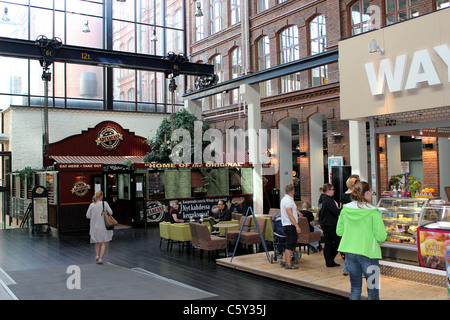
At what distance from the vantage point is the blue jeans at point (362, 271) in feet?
17.5

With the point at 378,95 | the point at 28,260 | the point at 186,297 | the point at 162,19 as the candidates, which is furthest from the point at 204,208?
the point at 162,19

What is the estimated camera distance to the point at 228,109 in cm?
2661

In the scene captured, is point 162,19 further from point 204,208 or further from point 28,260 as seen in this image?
point 28,260

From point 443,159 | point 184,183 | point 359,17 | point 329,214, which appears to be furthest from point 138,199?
point 359,17

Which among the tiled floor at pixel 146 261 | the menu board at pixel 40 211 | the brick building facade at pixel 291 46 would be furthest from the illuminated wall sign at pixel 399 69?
the menu board at pixel 40 211

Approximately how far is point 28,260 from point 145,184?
6.89 metres

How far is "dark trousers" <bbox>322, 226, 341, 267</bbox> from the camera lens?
27.6 ft

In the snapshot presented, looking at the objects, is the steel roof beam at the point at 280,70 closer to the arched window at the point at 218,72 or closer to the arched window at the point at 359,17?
the arched window at the point at 359,17

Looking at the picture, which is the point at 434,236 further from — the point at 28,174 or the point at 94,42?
the point at 94,42

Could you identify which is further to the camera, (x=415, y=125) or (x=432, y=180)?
(x=432, y=180)

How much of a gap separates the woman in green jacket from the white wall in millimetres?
20074

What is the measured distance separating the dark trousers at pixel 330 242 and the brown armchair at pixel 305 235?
130 cm

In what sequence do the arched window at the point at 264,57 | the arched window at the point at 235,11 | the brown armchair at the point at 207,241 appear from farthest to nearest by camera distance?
the arched window at the point at 235,11 < the arched window at the point at 264,57 < the brown armchair at the point at 207,241
